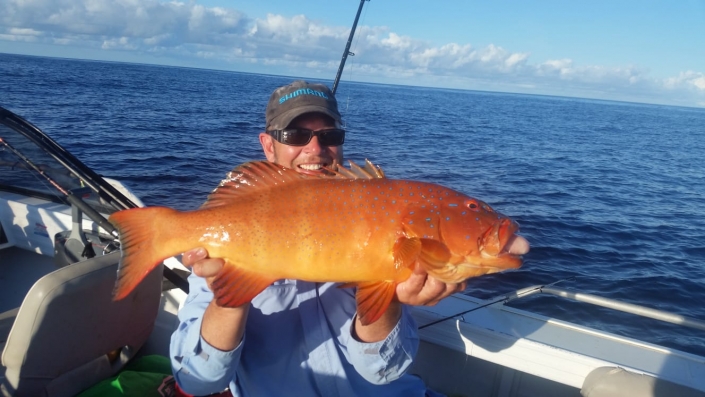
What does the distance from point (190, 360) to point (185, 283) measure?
1509 millimetres

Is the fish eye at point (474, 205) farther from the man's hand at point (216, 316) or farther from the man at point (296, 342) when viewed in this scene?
the man's hand at point (216, 316)

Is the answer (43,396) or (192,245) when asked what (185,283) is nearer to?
(43,396)

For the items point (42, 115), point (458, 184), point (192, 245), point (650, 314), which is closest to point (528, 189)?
point (458, 184)

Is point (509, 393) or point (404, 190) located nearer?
point (404, 190)

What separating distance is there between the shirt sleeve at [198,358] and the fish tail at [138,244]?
17.6 inches

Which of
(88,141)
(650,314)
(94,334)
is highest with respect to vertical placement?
(650,314)

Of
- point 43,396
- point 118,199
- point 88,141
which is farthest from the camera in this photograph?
point 88,141

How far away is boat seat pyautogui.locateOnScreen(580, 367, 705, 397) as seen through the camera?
2795mm

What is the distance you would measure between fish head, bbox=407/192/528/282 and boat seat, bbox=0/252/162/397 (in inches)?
84.8

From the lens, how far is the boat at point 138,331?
8.90 feet

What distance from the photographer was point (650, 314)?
3598mm

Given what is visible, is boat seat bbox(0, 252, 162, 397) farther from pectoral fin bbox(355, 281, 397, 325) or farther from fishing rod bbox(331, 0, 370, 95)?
fishing rod bbox(331, 0, 370, 95)

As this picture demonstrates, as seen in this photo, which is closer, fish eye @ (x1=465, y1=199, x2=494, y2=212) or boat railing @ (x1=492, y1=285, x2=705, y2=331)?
fish eye @ (x1=465, y1=199, x2=494, y2=212)

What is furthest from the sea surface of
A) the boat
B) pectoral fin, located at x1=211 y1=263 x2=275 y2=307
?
pectoral fin, located at x1=211 y1=263 x2=275 y2=307
